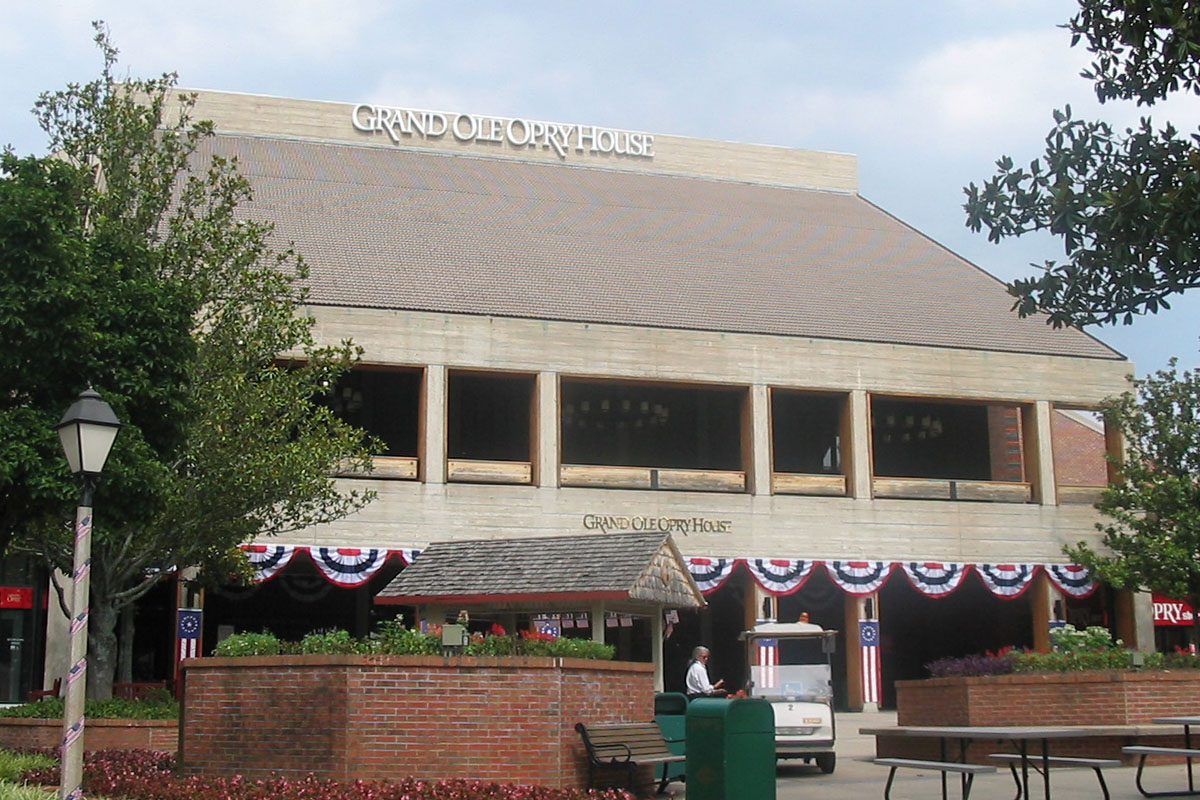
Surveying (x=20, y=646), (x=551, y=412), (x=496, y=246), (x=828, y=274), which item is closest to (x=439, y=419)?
(x=551, y=412)

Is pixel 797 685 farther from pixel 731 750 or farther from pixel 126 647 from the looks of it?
pixel 126 647

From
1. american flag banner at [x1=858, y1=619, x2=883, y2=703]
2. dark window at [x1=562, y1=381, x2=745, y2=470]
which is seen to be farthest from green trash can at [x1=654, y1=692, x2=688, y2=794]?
dark window at [x1=562, y1=381, x2=745, y2=470]

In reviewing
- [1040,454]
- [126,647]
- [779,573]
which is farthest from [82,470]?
[1040,454]

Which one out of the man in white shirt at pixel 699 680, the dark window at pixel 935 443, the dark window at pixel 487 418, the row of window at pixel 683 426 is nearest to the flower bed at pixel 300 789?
the man in white shirt at pixel 699 680

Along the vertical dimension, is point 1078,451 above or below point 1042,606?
above

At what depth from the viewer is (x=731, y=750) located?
14594 millimetres

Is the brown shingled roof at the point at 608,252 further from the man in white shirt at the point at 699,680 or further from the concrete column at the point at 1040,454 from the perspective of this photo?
the man in white shirt at the point at 699,680

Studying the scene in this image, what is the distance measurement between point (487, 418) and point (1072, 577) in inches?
662

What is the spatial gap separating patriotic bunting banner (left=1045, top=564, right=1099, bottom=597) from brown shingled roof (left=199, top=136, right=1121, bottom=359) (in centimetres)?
607

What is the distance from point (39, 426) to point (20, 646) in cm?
2213

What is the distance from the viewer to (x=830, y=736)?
21.4m

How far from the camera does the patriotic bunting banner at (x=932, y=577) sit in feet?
129

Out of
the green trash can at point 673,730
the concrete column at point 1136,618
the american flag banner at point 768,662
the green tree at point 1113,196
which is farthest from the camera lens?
the concrete column at point 1136,618

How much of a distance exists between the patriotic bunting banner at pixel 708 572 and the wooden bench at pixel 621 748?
Result: 65.6 feet
